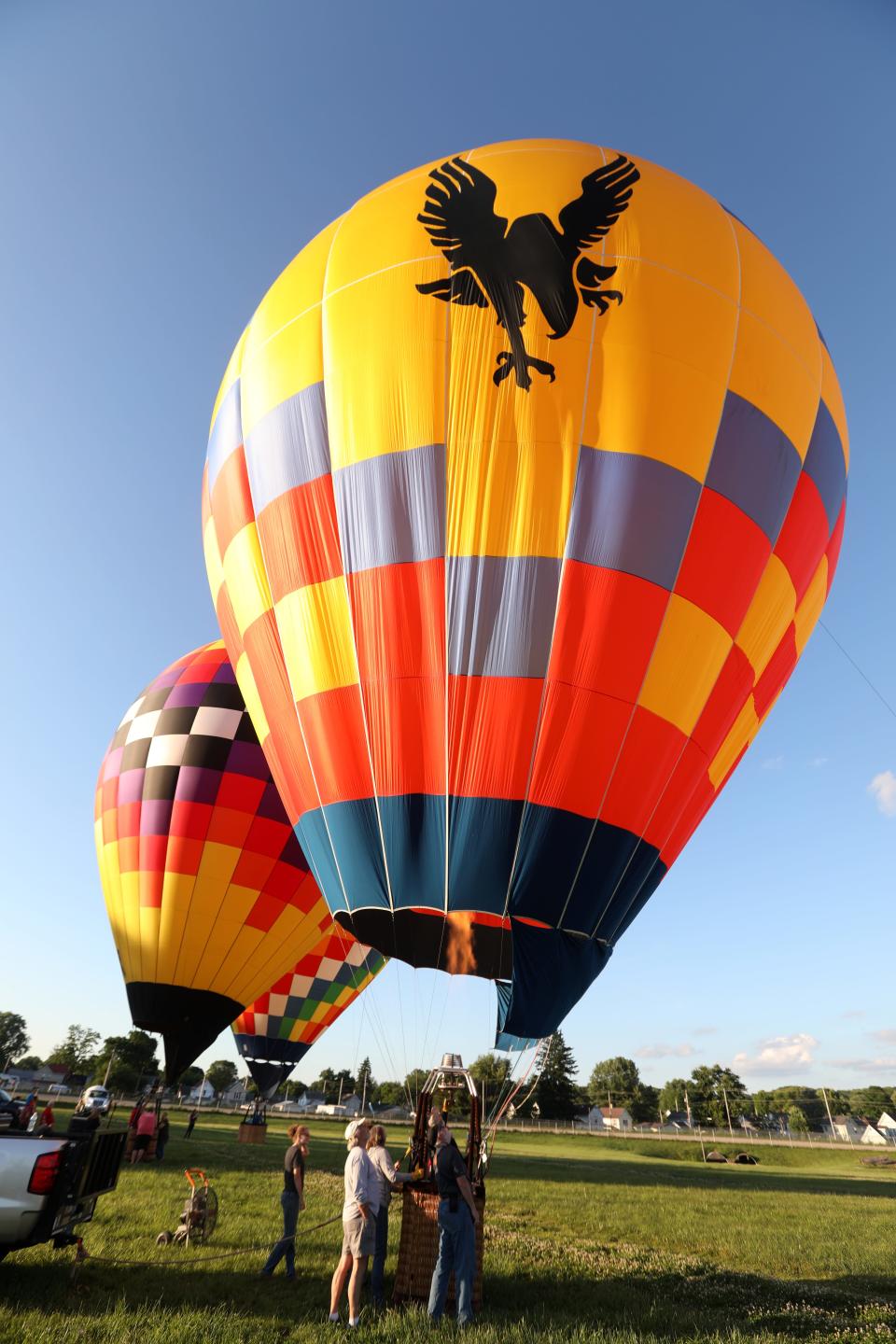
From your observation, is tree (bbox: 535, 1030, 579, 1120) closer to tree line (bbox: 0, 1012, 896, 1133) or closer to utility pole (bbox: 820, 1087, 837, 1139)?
tree line (bbox: 0, 1012, 896, 1133)

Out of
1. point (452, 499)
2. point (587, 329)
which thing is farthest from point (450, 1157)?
point (587, 329)

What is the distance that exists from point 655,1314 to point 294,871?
29.9 feet

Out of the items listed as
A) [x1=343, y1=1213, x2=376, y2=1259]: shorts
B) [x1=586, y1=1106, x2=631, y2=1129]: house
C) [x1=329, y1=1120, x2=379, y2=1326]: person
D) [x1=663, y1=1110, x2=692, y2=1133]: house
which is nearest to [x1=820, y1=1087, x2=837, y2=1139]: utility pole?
[x1=663, y1=1110, x2=692, y2=1133]: house

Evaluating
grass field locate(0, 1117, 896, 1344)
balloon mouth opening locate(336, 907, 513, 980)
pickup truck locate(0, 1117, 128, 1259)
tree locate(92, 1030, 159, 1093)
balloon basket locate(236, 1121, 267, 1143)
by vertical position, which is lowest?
grass field locate(0, 1117, 896, 1344)

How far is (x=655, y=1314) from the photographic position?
5102 mm

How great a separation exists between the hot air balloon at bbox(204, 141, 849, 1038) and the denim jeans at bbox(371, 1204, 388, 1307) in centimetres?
173

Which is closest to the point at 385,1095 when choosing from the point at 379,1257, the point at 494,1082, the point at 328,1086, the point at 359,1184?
the point at 328,1086

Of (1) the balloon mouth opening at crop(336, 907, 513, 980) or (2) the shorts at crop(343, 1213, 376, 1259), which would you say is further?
(1) the balloon mouth opening at crop(336, 907, 513, 980)

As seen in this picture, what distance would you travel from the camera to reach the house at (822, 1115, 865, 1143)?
78894 mm

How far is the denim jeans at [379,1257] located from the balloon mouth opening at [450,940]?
176 cm

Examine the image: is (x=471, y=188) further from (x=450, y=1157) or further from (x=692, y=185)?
(x=450, y=1157)

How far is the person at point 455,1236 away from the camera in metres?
4.81

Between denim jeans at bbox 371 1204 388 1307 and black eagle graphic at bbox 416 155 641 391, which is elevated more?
black eagle graphic at bbox 416 155 641 391

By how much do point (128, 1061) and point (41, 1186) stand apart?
73846 millimetres
